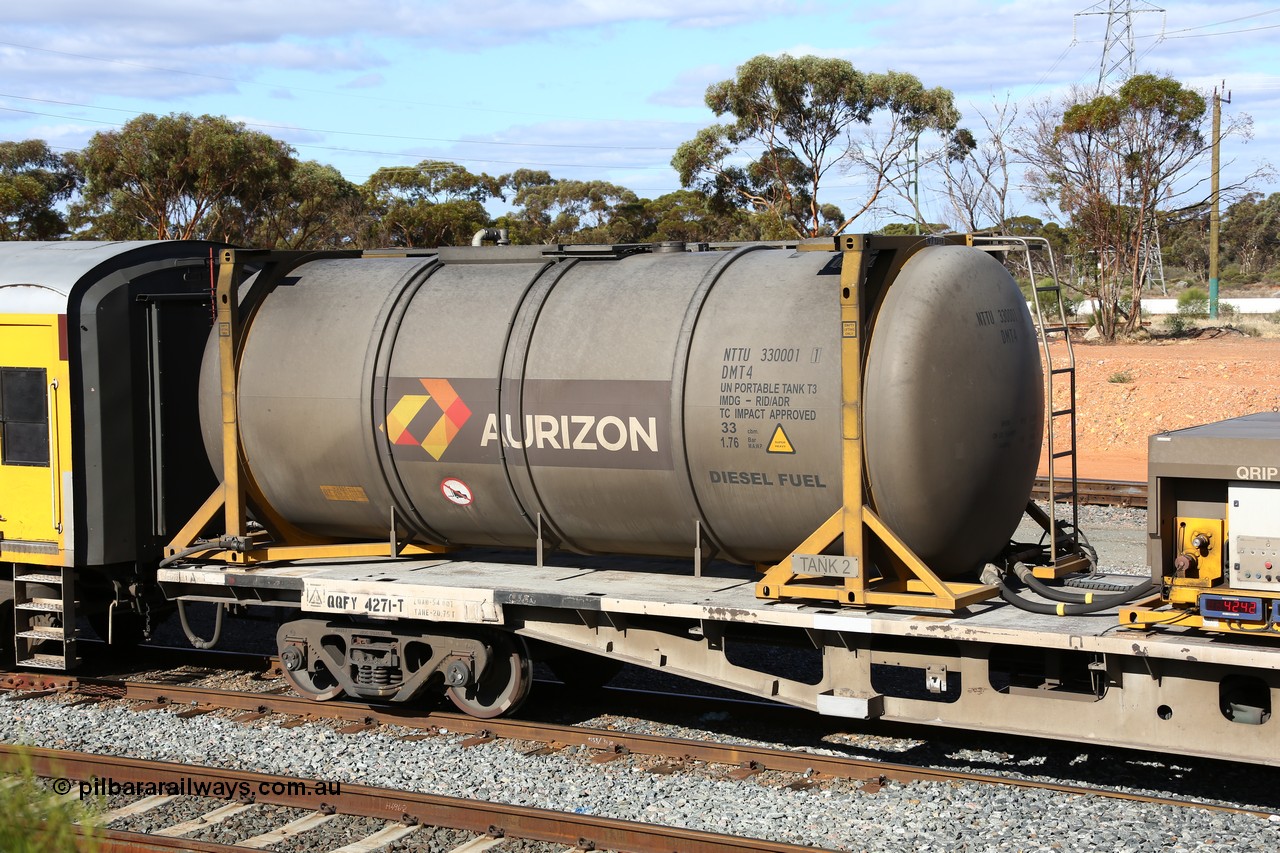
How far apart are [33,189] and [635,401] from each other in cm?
4480

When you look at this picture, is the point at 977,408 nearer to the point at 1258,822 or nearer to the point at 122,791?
the point at 1258,822

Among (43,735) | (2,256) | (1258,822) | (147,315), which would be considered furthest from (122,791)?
(1258,822)

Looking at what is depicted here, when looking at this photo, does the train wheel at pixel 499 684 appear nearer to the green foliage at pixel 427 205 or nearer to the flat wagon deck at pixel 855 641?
the flat wagon deck at pixel 855 641

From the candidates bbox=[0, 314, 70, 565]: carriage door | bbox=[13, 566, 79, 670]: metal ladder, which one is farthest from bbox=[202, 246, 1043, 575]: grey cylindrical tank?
bbox=[13, 566, 79, 670]: metal ladder

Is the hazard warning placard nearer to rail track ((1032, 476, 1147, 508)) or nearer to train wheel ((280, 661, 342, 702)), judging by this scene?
train wheel ((280, 661, 342, 702))

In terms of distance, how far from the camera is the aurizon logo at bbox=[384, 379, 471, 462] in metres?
9.86

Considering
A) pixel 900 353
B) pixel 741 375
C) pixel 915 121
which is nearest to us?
pixel 900 353

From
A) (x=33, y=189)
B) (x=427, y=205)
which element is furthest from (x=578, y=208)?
(x=33, y=189)

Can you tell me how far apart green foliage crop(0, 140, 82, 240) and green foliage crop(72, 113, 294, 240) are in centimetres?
263

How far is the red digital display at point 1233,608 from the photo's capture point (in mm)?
7168

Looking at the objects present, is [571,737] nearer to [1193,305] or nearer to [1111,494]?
[1111,494]

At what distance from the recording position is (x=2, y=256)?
38.8ft

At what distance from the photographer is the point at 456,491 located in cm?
1002

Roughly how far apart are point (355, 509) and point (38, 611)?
3.50 meters
